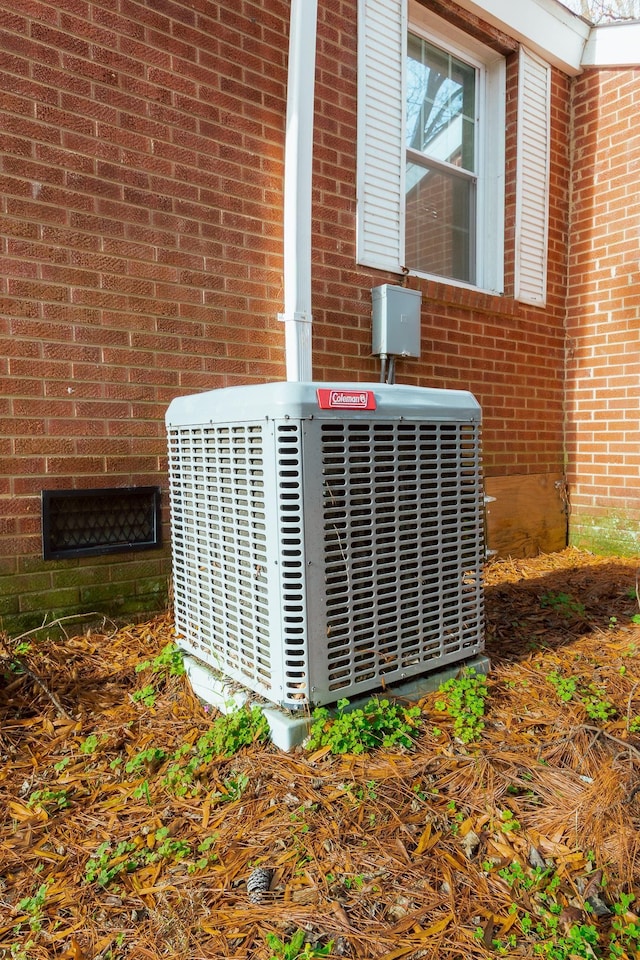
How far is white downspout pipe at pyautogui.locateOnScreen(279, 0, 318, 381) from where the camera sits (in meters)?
3.58

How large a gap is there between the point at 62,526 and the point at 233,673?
140 cm

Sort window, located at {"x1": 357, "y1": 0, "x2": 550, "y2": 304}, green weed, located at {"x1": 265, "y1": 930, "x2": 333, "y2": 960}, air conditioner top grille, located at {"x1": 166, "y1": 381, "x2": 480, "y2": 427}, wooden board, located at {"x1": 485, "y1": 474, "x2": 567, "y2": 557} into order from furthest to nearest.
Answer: wooden board, located at {"x1": 485, "y1": 474, "x2": 567, "y2": 557}, window, located at {"x1": 357, "y1": 0, "x2": 550, "y2": 304}, air conditioner top grille, located at {"x1": 166, "y1": 381, "x2": 480, "y2": 427}, green weed, located at {"x1": 265, "y1": 930, "x2": 333, "y2": 960}

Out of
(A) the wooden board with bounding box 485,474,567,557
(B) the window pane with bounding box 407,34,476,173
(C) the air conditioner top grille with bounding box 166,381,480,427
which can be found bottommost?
(A) the wooden board with bounding box 485,474,567,557

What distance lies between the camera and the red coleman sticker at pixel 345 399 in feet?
6.49

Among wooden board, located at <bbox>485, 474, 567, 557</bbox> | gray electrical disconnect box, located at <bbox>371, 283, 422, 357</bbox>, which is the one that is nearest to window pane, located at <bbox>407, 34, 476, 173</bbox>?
gray electrical disconnect box, located at <bbox>371, 283, 422, 357</bbox>

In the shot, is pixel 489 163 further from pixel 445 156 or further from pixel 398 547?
pixel 398 547

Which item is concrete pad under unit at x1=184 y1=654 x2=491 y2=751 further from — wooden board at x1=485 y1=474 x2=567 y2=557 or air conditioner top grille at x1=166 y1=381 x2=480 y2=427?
wooden board at x1=485 y1=474 x2=567 y2=557

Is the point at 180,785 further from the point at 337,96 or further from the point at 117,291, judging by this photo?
the point at 337,96

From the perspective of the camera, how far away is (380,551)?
7.14 ft

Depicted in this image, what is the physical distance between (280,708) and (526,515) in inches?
151

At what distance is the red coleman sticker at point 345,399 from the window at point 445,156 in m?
2.56

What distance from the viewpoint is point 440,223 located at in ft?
16.9

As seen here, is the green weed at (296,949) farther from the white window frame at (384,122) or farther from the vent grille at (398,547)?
the white window frame at (384,122)

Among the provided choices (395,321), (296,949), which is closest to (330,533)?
(296,949)
